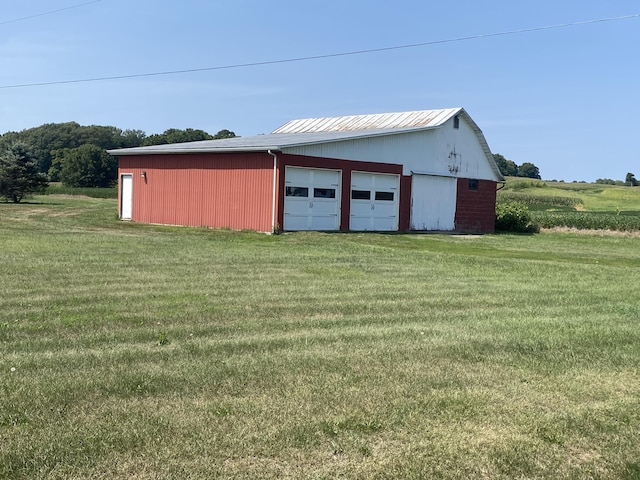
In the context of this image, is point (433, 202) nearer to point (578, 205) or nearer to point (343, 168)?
point (343, 168)

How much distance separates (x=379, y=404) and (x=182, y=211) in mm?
20803

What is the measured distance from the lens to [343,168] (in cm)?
2262

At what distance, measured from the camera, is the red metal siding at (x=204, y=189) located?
→ 21406mm

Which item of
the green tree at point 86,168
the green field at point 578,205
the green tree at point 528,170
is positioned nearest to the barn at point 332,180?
the green field at point 578,205

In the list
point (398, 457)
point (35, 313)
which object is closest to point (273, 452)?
point (398, 457)

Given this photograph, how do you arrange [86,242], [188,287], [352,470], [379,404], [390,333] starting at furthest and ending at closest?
[86,242], [188,287], [390,333], [379,404], [352,470]

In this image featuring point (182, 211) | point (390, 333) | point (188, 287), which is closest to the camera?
point (390, 333)

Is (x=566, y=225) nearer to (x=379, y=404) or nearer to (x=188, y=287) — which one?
(x=188, y=287)

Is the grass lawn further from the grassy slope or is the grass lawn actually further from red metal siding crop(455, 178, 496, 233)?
the grassy slope

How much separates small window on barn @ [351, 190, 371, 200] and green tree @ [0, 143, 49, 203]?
82.2ft

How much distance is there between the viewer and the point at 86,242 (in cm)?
1528

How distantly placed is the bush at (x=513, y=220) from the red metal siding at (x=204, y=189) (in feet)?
48.5

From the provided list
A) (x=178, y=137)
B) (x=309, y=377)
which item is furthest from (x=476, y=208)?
(x=178, y=137)

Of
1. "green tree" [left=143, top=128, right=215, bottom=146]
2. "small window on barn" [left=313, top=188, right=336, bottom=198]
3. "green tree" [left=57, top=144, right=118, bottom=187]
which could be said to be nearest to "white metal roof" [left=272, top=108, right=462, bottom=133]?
"small window on barn" [left=313, top=188, right=336, bottom=198]
